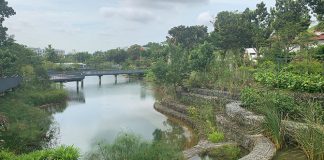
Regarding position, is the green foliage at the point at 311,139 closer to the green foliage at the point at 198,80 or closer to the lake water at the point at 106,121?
the lake water at the point at 106,121

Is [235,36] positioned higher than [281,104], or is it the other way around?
[235,36]

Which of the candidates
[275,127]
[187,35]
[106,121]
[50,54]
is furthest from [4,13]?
[187,35]

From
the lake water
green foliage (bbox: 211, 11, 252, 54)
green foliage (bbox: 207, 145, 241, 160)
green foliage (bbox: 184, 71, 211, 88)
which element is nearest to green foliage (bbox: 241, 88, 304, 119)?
green foliage (bbox: 207, 145, 241, 160)

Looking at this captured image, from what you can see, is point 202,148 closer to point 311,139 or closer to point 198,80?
point 311,139

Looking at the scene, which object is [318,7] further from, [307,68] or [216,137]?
[216,137]

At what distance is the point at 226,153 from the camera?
13273mm

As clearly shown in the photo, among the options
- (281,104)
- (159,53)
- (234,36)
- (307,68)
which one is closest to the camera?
(281,104)

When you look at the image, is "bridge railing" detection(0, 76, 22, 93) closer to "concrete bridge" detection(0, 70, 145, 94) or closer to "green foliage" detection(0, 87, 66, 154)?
"concrete bridge" detection(0, 70, 145, 94)

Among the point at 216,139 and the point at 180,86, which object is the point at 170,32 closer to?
the point at 180,86

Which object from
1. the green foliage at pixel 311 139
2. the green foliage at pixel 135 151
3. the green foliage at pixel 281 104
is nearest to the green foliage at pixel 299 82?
the green foliage at pixel 281 104

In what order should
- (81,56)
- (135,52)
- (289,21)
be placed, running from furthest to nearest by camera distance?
(81,56) → (135,52) → (289,21)

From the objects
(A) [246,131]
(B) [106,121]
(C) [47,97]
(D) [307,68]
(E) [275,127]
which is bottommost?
(B) [106,121]

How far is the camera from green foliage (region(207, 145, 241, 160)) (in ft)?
42.7

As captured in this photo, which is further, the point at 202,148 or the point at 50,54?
the point at 50,54
